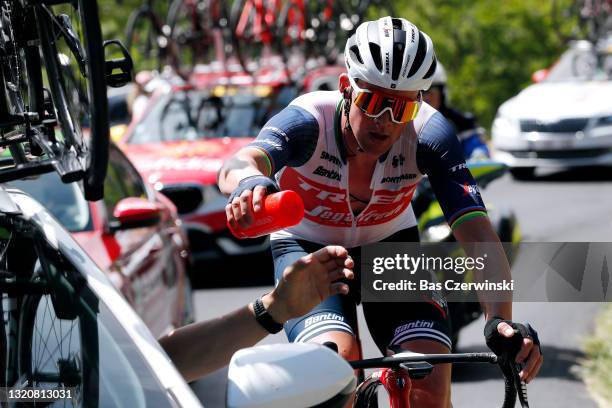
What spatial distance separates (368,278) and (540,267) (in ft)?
4.81

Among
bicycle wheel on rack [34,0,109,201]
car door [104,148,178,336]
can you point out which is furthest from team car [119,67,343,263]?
bicycle wheel on rack [34,0,109,201]

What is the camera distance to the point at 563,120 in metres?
16.5

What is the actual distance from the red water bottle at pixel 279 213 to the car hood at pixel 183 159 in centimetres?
797

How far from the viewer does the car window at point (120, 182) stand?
23.5ft

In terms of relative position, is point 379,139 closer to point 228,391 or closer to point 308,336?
point 308,336

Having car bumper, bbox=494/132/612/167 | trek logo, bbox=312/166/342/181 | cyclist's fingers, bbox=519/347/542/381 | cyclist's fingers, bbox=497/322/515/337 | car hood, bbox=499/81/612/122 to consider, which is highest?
trek logo, bbox=312/166/342/181

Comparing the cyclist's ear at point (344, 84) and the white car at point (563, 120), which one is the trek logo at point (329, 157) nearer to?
the cyclist's ear at point (344, 84)

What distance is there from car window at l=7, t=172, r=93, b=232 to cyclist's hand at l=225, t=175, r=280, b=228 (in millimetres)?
A: 3649

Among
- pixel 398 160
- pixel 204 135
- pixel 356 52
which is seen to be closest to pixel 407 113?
pixel 356 52

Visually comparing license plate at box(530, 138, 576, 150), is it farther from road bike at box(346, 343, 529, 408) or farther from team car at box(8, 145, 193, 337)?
road bike at box(346, 343, 529, 408)

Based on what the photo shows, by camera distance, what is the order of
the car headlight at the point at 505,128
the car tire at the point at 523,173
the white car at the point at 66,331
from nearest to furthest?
the white car at the point at 66,331 < the car headlight at the point at 505,128 < the car tire at the point at 523,173

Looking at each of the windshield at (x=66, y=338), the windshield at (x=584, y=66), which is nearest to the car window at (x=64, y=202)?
the windshield at (x=66, y=338)

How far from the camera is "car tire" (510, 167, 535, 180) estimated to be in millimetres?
17219
